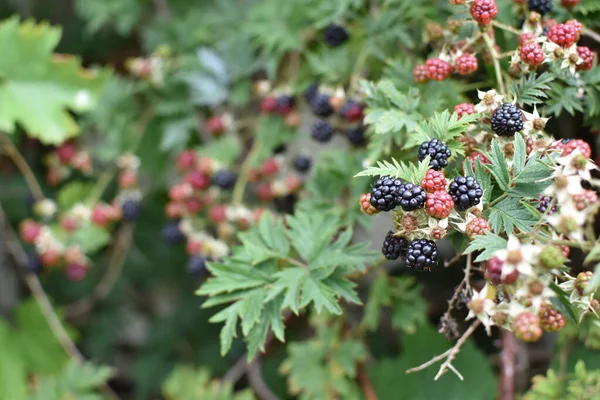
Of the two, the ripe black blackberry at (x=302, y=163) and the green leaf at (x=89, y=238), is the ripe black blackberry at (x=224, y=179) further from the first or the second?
the green leaf at (x=89, y=238)

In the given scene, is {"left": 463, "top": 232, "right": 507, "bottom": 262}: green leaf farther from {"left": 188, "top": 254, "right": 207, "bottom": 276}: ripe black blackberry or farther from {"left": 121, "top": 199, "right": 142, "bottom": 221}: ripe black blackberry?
{"left": 121, "top": 199, "right": 142, "bottom": 221}: ripe black blackberry

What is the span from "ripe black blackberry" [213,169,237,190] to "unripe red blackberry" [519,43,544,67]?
0.90 m

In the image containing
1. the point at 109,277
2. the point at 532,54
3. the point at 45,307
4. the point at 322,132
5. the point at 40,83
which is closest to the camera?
the point at 532,54

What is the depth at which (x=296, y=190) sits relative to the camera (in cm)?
170

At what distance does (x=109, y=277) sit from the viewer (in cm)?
225

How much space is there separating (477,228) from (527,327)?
174 millimetres

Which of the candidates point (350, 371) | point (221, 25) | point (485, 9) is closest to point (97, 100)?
point (221, 25)

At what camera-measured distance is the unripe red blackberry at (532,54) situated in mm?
1000

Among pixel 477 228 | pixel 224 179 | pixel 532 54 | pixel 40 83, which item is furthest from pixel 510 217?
pixel 40 83

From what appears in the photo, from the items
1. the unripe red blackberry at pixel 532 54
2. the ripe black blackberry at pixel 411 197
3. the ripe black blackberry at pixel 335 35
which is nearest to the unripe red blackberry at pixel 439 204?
the ripe black blackberry at pixel 411 197

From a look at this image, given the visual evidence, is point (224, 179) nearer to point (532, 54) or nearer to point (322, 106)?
point (322, 106)

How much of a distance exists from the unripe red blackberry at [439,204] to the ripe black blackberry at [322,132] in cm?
67

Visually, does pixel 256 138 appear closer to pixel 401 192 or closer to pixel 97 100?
pixel 97 100

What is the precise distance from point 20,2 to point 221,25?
114 centimetres
